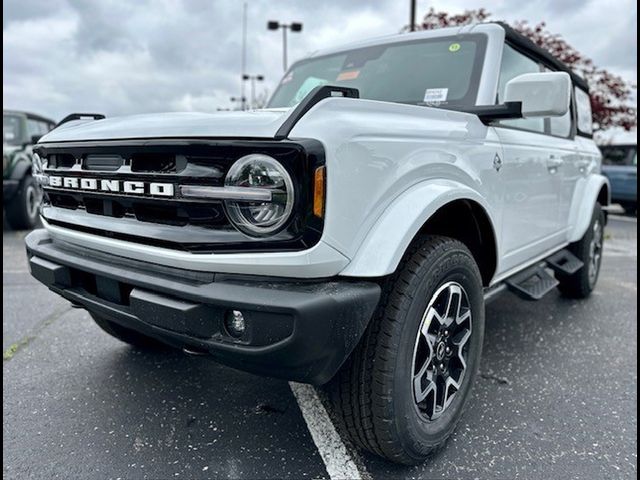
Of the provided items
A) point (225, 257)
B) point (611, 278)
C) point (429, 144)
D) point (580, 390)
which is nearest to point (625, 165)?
point (611, 278)

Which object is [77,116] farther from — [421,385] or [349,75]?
[421,385]

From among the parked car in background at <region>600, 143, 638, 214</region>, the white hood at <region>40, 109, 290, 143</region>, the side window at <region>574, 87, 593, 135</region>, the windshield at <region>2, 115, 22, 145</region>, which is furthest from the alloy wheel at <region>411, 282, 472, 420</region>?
the parked car in background at <region>600, 143, 638, 214</region>

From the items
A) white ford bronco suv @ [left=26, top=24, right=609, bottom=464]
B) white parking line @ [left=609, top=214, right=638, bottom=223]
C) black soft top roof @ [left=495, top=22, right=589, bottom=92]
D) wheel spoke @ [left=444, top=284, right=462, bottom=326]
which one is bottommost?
white parking line @ [left=609, top=214, right=638, bottom=223]

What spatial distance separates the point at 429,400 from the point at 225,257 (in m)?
1.06

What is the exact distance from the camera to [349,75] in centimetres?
300

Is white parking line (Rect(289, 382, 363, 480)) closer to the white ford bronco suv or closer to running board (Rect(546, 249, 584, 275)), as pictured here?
the white ford bronco suv

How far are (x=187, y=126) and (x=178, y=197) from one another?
0.77 ft

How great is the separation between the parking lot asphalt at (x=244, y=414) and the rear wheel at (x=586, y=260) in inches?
28.8

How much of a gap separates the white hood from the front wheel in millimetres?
706

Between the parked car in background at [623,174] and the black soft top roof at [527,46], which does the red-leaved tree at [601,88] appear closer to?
the parked car in background at [623,174]

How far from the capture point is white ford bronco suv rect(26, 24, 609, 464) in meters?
1.51

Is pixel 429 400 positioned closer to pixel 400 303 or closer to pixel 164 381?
pixel 400 303

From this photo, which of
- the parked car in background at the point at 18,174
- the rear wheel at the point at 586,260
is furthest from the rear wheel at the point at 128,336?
the parked car in background at the point at 18,174

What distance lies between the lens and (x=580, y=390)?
265cm
